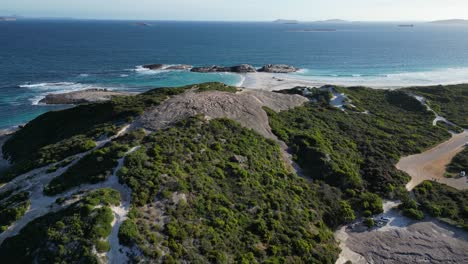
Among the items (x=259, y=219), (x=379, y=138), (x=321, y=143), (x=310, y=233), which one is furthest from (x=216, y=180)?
(x=379, y=138)

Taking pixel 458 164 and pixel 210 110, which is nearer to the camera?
pixel 210 110

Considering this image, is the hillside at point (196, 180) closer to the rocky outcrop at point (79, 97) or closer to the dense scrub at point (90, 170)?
the dense scrub at point (90, 170)

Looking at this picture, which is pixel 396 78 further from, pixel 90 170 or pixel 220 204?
pixel 90 170

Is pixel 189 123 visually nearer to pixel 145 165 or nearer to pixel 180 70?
pixel 145 165

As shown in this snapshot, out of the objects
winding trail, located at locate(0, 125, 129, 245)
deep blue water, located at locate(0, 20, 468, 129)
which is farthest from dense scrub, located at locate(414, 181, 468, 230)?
deep blue water, located at locate(0, 20, 468, 129)

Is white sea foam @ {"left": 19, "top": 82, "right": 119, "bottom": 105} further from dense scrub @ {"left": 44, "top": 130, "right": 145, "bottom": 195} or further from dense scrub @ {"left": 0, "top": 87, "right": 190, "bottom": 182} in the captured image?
dense scrub @ {"left": 44, "top": 130, "right": 145, "bottom": 195}

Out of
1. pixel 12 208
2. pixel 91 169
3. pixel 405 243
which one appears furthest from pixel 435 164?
pixel 12 208
